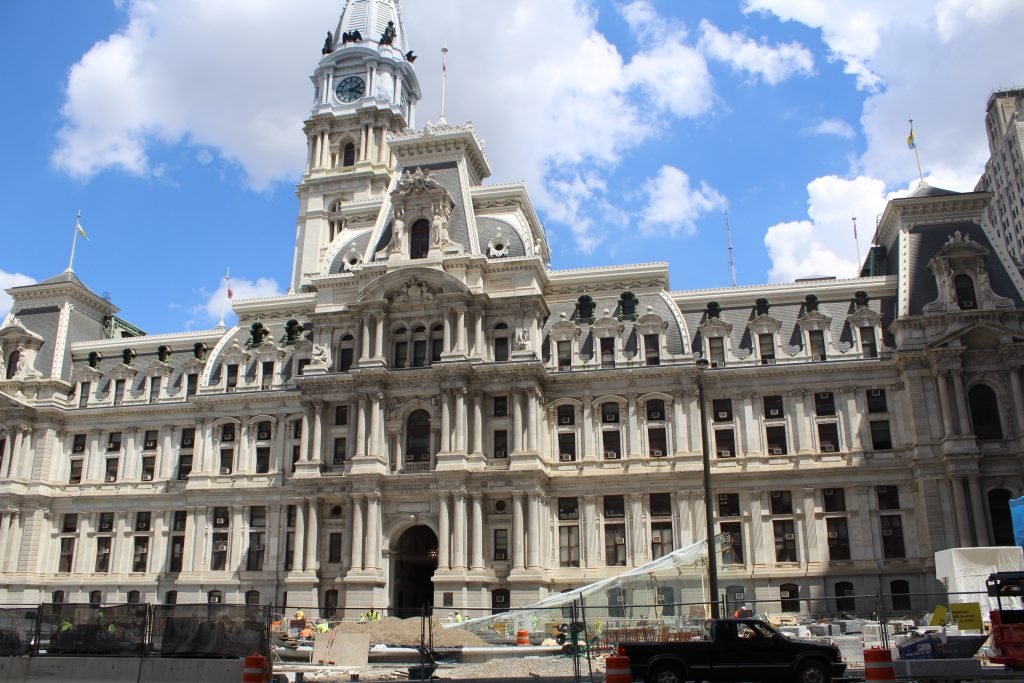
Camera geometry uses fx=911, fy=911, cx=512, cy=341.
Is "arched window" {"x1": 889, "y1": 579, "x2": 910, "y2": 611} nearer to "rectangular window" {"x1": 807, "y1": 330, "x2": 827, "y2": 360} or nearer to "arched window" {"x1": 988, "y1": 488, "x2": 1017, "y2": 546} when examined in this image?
"arched window" {"x1": 988, "y1": 488, "x2": 1017, "y2": 546}

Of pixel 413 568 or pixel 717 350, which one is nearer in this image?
pixel 717 350

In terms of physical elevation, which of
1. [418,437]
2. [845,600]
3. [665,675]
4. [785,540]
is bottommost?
[665,675]

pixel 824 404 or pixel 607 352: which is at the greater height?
pixel 607 352

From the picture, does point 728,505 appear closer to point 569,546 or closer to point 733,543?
point 733,543

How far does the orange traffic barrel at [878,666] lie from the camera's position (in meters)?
21.8

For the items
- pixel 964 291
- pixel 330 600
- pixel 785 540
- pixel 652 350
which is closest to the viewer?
pixel 785 540

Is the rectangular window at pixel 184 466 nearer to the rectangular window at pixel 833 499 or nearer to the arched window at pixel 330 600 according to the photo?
the arched window at pixel 330 600

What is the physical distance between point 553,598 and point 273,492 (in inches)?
1032

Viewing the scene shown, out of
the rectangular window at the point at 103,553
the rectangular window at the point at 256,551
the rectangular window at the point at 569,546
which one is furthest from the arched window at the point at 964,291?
the rectangular window at the point at 103,553

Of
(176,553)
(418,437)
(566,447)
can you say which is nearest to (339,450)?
(418,437)

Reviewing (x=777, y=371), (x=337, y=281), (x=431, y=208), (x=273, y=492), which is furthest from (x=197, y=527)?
(x=777, y=371)

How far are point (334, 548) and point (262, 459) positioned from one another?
1065 cm

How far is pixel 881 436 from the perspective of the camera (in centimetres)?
5878

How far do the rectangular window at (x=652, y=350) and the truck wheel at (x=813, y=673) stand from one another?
122 ft
